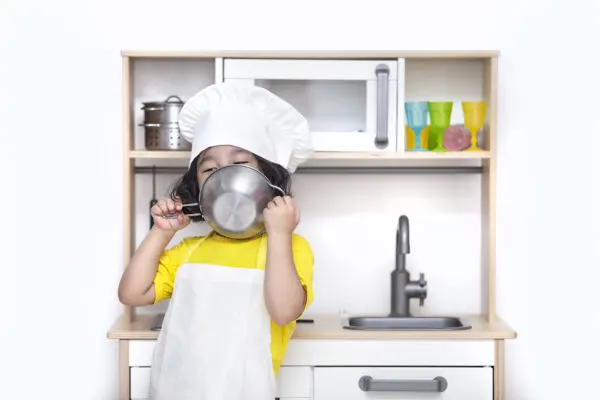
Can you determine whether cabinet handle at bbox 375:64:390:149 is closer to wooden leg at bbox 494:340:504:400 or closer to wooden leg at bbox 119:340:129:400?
wooden leg at bbox 494:340:504:400

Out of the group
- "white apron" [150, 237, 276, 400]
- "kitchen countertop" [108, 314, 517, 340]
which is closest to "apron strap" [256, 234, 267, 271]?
"white apron" [150, 237, 276, 400]

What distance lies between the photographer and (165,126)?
2236 mm

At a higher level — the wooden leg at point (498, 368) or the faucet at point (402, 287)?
the faucet at point (402, 287)

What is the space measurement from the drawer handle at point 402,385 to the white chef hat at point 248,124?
1.90ft

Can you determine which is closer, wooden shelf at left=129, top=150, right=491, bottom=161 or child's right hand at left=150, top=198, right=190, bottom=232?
child's right hand at left=150, top=198, right=190, bottom=232

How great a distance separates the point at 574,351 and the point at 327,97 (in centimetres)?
104

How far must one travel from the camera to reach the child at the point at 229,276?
71.9 inches

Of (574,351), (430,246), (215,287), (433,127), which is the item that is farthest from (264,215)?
(574,351)

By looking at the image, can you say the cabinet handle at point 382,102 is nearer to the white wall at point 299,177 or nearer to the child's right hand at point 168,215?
the white wall at point 299,177

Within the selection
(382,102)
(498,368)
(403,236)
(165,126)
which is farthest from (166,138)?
(498,368)

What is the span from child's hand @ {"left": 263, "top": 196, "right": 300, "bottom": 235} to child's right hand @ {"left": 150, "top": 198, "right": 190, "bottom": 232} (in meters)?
0.24

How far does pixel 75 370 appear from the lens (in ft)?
8.60

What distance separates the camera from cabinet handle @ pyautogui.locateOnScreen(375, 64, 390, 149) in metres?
2.21

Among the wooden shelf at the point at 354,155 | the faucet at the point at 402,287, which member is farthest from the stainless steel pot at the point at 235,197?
the faucet at the point at 402,287
